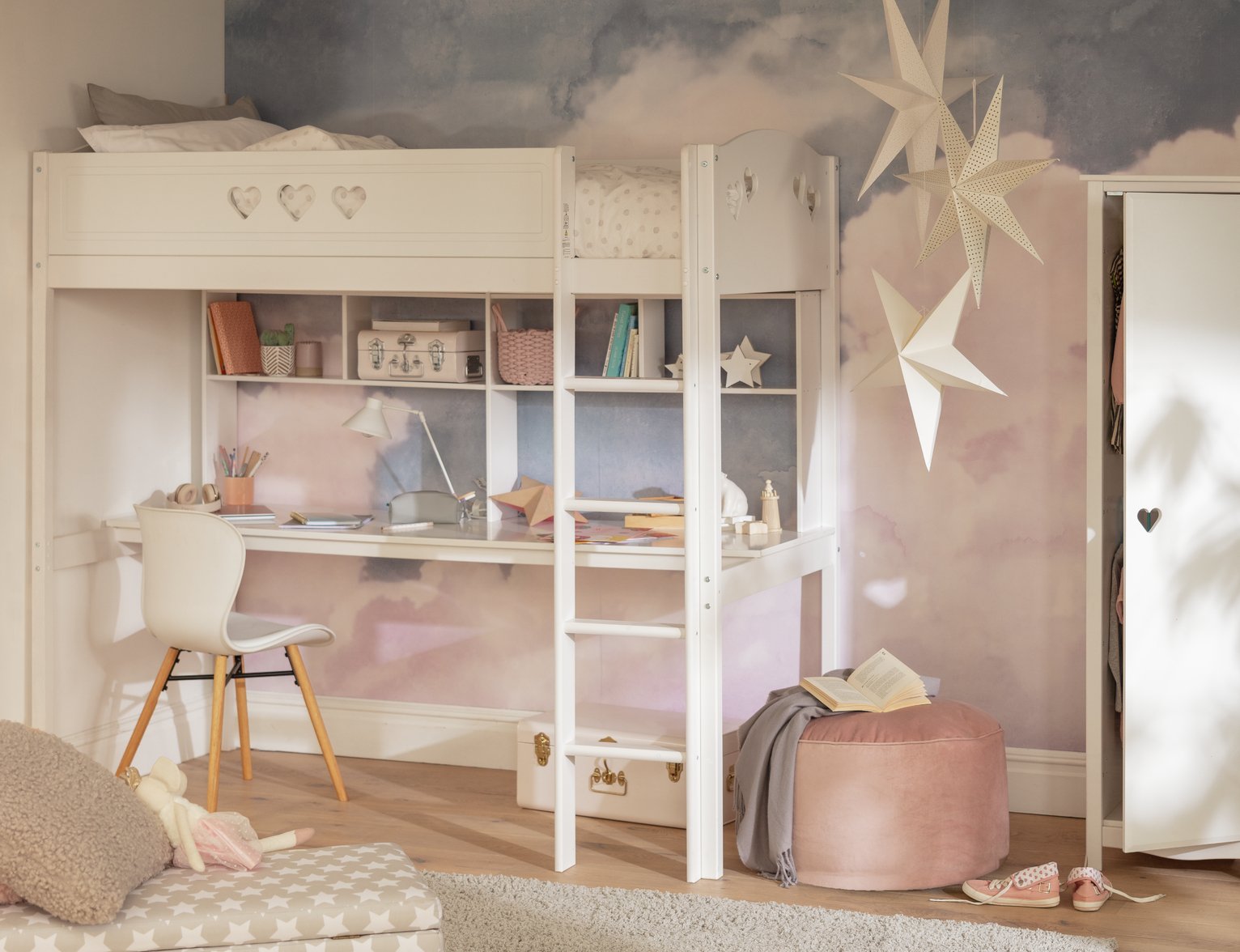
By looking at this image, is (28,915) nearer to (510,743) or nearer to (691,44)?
(510,743)

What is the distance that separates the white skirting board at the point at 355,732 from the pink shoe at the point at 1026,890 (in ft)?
5.41

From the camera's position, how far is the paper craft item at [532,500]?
412 centimetres

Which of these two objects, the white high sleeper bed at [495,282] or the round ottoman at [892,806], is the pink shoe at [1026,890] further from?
the white high sleeper bed at [495,282]

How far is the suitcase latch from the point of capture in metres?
3.78

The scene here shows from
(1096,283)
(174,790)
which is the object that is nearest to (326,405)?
(174,790)

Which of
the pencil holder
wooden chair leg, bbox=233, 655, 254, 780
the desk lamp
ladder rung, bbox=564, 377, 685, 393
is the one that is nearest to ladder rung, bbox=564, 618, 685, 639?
ladder rung, bbox=564, 377, 685, 393

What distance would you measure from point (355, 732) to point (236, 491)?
0.88 meters

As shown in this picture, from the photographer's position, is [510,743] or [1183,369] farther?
[510,743]

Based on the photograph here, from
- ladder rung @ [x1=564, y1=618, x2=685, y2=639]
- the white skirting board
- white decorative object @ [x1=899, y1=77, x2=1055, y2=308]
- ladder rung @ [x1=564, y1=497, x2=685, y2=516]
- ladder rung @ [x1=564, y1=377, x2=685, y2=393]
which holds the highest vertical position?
white decorative object @ [x1=899, y1=77, x2=1055, y2=308]

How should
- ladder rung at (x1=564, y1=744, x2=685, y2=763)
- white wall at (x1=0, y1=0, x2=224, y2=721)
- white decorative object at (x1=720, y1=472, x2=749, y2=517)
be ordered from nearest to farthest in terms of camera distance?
1. ladder rung at (x1=564, y1=744, x2=685, y2=763)
2. white wall at (x1=0, y1=0, x2=224, y2=721)
3. white decorative object at (x1=720, y1=472, x2=749, y2=517)

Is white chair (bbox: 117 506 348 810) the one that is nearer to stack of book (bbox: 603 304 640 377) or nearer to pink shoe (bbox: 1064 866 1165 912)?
stack of book (bbox: 603 304 640 377)

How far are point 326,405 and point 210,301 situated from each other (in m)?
0.50

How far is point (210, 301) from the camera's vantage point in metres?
4.45

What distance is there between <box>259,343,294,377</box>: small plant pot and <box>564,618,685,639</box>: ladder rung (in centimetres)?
158
